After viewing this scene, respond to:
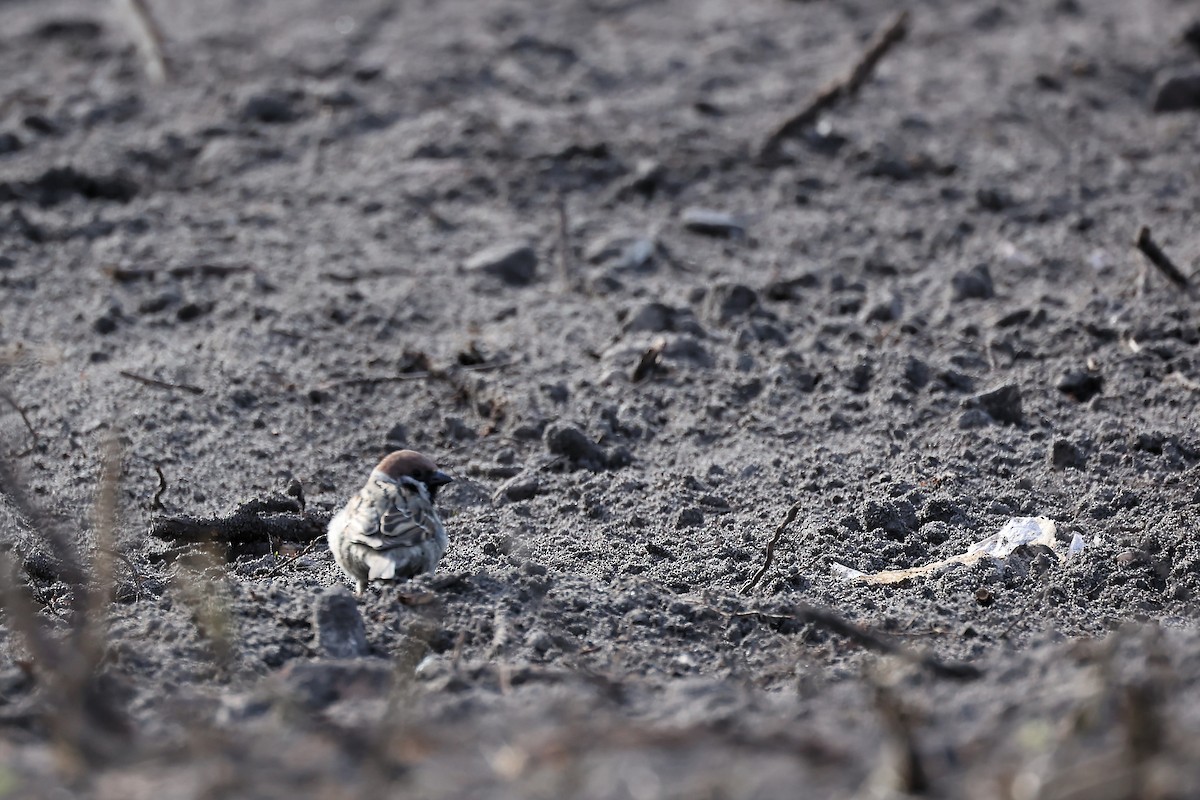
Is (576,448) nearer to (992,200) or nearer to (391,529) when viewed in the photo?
(391,529)

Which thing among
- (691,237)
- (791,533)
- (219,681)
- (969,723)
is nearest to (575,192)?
(691,237)

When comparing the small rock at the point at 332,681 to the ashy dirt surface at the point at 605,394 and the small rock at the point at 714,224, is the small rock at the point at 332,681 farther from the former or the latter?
the small rock at the point at 714,224

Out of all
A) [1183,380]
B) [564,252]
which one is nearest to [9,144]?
[564,252]

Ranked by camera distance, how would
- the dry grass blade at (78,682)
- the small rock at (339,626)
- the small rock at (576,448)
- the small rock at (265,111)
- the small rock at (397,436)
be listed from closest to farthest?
the dry grass blade at (78,682) < the small rock at (339,626) < the small rock at (576,448) < the small rock at (397,436) < the small rock at (265,111)

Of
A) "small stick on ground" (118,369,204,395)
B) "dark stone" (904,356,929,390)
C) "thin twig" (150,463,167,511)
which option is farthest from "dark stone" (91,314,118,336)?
"dark stone" (904,356,929,390)

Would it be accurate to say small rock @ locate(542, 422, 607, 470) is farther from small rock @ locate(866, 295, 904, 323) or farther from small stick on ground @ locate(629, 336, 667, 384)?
small rock @ locate(866, 295, 904, 323)

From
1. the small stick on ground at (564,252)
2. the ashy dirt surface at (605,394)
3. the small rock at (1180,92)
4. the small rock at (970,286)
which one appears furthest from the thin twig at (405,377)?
the small rock at (1180,92)

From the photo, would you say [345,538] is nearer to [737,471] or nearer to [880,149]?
[737,471]
